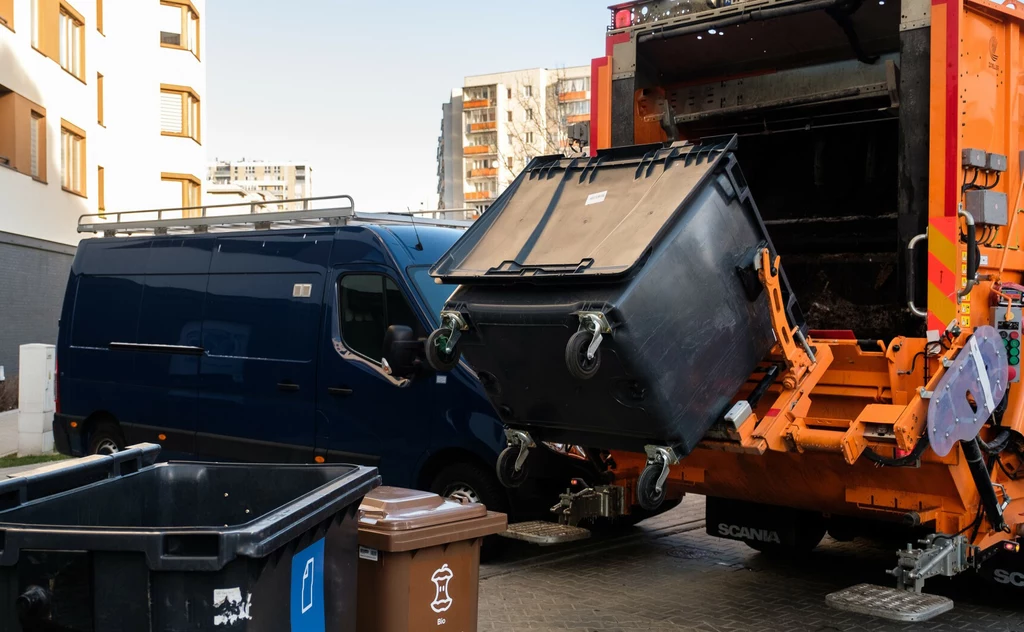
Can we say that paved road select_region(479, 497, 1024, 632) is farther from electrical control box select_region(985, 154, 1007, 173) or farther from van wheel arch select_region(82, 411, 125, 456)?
van wheel arch select_region(82, 411, 125, 456)

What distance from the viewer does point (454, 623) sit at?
4328 millimetres

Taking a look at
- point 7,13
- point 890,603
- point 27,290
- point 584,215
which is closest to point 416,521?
point 584,215

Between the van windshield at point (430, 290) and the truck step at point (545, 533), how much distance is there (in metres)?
1.70

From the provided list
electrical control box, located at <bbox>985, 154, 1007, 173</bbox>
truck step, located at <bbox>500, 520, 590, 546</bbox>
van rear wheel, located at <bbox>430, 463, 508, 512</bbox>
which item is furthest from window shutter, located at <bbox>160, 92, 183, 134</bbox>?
electrical control box, located at <bbox>985, 154, 1007, 173</bbox>

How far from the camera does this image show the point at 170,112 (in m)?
30.6

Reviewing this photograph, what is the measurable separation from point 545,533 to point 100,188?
22003 mm

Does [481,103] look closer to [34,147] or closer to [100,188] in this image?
[100,188]

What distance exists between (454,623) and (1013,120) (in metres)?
3.77

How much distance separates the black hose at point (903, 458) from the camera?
4973 millimetres

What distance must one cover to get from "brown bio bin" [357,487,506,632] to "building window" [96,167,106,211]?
2255cm

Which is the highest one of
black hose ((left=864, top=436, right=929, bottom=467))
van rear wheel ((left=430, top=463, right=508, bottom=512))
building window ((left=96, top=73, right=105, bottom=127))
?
building window ((left=96, top=73, right=105, bottom=127))

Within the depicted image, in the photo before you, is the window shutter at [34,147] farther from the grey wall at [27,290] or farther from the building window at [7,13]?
the building window at [7,13]

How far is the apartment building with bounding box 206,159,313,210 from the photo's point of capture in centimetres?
14838

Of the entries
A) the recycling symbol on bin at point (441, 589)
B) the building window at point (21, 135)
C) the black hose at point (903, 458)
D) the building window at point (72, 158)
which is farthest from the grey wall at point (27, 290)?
the black hose at point (903, 458)
